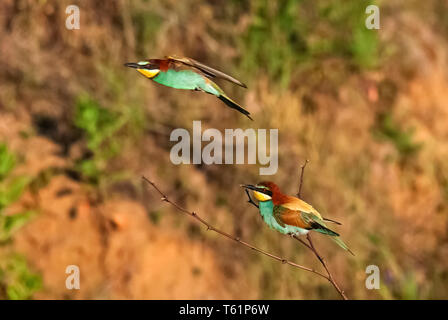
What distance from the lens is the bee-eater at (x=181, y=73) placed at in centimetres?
87

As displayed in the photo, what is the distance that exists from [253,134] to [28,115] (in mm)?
1165

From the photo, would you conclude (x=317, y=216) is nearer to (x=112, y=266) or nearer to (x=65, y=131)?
(x=112, y=266)

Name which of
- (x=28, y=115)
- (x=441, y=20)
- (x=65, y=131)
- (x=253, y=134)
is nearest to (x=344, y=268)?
(x=253, y=134)

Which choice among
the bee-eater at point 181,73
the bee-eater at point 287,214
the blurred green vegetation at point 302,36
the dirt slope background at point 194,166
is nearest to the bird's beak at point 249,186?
the bee-eater at point 287,214

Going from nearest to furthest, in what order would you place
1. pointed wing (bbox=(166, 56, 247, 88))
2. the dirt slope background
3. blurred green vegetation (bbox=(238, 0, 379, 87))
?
pointed wing (bbox=(166, 56, 247, 88))
the dirt slope background
blurred green vegetation (bbox=(238, 0, 379, 87))

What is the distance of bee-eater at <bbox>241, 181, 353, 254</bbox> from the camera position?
3.18 ft

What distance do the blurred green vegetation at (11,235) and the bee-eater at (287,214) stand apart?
1.87 metres

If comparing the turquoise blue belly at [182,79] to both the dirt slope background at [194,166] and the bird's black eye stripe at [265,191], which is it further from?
the dirt slope background at [194,166]

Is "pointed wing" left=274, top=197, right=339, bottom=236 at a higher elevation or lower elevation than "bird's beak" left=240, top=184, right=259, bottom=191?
lower

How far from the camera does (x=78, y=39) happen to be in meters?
3.36

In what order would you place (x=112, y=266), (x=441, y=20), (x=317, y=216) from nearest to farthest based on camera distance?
(x=317, y=216)
(x=112, y=266)
(x=441, y=20)

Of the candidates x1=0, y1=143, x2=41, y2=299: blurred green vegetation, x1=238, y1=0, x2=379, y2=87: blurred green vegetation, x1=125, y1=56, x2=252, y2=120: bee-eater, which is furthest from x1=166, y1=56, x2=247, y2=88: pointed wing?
x1=238, y1=0, x2=379, y2=87: blurred green vegetation

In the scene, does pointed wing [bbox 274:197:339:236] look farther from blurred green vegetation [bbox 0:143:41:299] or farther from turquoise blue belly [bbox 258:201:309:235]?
blurred green vegetation [bbox 0:143:41:299]

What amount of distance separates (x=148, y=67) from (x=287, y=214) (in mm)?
318
